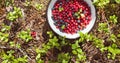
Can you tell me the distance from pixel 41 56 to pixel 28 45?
0.14 meters

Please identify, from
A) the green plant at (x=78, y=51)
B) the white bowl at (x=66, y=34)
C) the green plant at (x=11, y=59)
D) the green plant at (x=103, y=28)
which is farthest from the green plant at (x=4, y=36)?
the green plant at (x=103, y=28)

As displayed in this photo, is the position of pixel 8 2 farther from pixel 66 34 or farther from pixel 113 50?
pixel 113 50

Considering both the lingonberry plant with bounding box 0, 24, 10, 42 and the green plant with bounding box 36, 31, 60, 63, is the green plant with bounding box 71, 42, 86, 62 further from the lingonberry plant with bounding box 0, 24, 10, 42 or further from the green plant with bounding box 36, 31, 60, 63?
the lingonberry plant with bounding box 0, 24, 10, 42

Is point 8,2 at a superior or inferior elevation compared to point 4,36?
superior

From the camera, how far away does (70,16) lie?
89.2 inches

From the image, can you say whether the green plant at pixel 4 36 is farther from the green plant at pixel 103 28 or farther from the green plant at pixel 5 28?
the green plant at pixel 103 28

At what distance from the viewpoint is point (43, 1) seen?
7.85 ft

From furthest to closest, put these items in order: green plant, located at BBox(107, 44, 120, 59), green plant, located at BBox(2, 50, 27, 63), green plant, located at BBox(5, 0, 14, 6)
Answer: green plant, located at BBox(5, 0, 14, 6), green plant, located at BBox(2, 50, 27, 63), green plant, located at BBox(107, 44, 120, 59)

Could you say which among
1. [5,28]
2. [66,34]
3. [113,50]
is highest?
[5,28]

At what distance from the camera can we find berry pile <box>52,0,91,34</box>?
227 centimetres

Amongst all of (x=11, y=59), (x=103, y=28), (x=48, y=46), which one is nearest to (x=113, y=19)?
(x=103, y=28)

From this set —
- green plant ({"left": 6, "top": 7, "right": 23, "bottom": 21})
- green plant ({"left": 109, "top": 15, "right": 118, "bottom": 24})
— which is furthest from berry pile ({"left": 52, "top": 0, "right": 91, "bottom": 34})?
green plant ({"left": 6, "top": 7, "right": 23, "bottom": 21})

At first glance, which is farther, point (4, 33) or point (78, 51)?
point (4, 33)

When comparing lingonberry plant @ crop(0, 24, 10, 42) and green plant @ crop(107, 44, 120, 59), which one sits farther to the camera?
lingonberry plant @ crop(0, 24, 10, 42)
